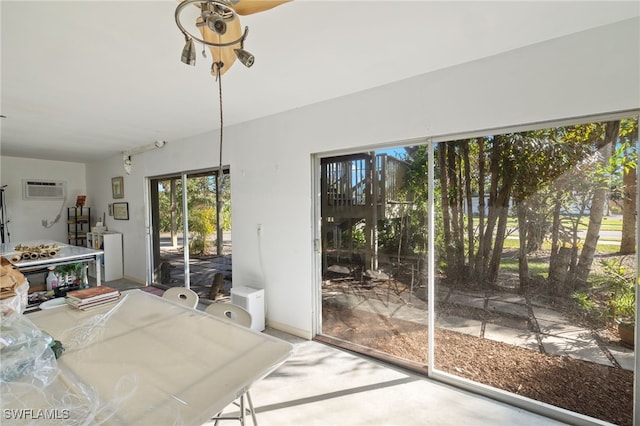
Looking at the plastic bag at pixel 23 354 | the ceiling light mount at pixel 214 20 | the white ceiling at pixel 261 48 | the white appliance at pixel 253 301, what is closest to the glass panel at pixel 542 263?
the white ceiling at pixel 261 48

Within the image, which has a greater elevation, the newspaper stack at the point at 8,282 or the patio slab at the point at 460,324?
the newspaper stack at the point at 8,282

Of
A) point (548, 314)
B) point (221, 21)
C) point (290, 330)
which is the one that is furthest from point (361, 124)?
point (290, 330)

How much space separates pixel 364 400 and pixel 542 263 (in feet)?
5.48

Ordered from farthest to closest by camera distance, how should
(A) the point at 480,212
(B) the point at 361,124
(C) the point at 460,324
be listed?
1. (B) the point at 361,124
2. (C) the point at 460,324
3. (A) the point at 480,212

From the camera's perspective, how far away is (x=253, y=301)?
317cm

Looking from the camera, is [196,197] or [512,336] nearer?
[512,336]

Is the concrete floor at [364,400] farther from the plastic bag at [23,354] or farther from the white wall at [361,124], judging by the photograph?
the plastic bag at [23,354]

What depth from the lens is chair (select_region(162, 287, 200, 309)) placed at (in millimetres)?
2149

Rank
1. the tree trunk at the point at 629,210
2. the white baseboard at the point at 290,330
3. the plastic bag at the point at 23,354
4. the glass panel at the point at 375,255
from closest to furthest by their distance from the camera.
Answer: the plastic bag at the point at 23,354, the tree trunk at the point at 629,210, the glass panel at the point at 375,255, the white baseboard at the point at 290,330

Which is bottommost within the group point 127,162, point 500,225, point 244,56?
point 500,225

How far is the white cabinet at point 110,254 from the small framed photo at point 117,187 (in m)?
0.79

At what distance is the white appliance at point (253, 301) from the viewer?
10.3 feet

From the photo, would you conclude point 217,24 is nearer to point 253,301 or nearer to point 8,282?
point 8,282

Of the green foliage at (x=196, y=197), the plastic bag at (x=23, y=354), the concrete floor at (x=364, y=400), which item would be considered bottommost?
the concrete floor at (x=364, y=400)
